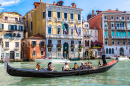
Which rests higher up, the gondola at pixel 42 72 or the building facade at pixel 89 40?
the building facade at pixel 89 40

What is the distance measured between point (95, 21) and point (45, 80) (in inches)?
1259

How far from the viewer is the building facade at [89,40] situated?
37.0 m

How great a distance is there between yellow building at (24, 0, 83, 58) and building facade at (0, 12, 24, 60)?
14.6ft

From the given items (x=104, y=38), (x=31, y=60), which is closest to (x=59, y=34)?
(x=31, y=60)

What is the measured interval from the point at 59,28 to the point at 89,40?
7.75 meters

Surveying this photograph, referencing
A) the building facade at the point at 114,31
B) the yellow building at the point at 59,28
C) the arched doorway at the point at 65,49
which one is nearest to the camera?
the yellow building at the point at 59,28

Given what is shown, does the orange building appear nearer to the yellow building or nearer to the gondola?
the yellow building

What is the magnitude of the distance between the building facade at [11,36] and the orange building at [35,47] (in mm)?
1400

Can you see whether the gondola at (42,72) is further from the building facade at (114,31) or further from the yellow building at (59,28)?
the building facade at (114,31)

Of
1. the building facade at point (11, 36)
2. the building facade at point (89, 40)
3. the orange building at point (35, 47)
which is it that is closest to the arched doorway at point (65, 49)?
the orange building at point (35, 47)

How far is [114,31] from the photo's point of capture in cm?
3859

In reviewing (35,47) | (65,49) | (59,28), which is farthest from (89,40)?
(35,47)

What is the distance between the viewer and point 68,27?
3412 centimetres

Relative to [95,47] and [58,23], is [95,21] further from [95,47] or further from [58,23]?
[58,23]
